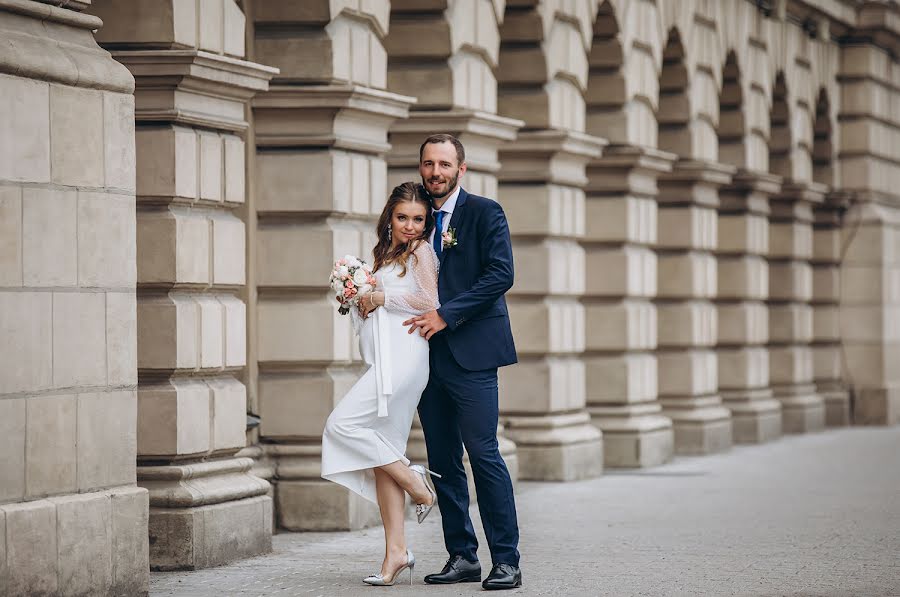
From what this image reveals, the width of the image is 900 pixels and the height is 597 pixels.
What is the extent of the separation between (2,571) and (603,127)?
1074cm

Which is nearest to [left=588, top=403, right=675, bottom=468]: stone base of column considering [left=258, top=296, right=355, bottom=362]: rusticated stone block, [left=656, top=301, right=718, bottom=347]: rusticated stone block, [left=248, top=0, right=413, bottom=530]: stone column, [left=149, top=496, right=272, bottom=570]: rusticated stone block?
[left=656, top=301, right=718, bottom=347]: rusticated stone block

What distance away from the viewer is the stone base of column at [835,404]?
25.2 meters

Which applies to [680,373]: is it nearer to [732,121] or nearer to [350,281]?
[732,121]

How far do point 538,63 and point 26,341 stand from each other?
837cm

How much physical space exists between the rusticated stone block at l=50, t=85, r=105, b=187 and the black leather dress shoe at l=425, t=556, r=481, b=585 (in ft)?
8.07

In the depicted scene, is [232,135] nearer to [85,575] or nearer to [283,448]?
[283,448]

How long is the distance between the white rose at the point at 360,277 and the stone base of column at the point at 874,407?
59.8 ft

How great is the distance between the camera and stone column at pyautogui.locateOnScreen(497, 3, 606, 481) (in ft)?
50.4

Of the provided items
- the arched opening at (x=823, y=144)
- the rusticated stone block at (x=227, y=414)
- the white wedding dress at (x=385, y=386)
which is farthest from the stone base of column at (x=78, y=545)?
the arched opening at (x=823, y=144)

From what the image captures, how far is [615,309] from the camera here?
17.4m

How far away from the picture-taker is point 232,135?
34.1 ft

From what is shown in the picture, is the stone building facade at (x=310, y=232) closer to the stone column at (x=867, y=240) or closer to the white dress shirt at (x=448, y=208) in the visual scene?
the white dress shirt at (x=448, y=208)

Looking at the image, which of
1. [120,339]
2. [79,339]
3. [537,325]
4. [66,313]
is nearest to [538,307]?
[537,325]

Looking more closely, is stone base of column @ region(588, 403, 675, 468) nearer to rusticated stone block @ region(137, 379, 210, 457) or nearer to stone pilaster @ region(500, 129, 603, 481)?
stone pilaster @ region(500, 129, 603, 481)
